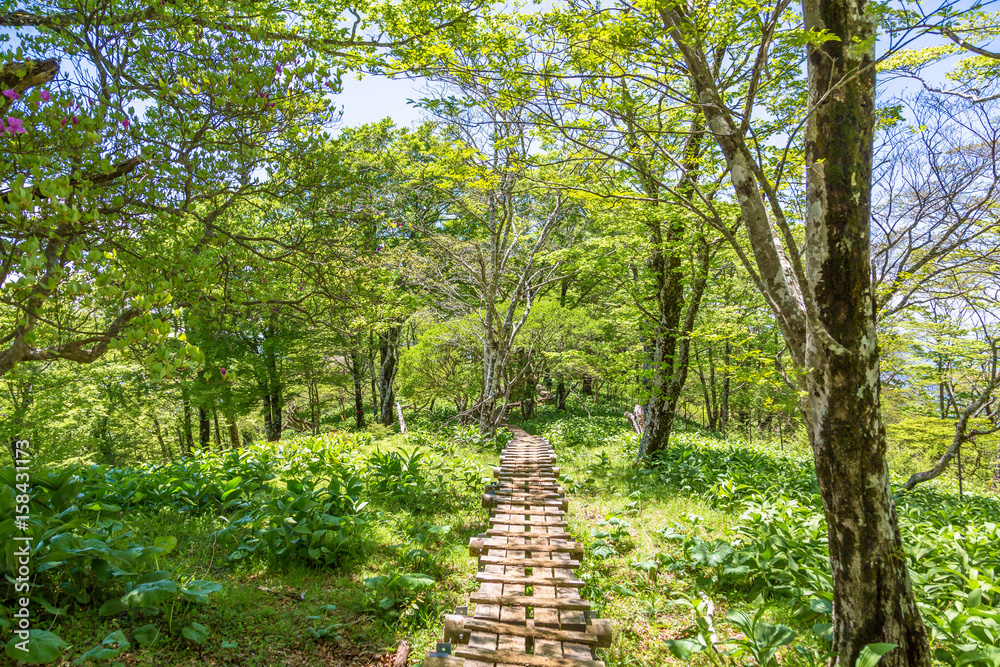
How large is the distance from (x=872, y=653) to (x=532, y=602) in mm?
2068

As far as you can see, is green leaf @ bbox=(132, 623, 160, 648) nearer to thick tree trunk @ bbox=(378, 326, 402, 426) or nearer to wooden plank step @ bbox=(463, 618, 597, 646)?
wooden plank step @ bbox=(463, 618, 597, 646)

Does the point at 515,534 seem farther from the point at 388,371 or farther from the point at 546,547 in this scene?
the point at 388,371

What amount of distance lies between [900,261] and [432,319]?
11.7m

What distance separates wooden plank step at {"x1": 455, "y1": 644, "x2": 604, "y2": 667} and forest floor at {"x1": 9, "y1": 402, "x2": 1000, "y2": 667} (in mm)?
598

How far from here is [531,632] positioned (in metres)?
3.04

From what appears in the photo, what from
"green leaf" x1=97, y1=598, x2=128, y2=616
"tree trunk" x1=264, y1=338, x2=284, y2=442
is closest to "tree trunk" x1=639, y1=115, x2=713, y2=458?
"green leaf" x1=97, y1=598, x2=128, y2=616

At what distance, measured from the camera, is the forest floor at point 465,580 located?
3131 mm

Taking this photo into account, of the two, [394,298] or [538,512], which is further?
[394,298]

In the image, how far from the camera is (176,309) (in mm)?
3650

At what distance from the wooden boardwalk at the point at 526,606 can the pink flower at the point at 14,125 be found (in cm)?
414

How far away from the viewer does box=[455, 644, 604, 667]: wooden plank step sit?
2.75 m

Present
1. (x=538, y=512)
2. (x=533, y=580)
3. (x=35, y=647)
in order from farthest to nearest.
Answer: (x=538, y=512)
(x=533, y=580)
(x=35, y=647)

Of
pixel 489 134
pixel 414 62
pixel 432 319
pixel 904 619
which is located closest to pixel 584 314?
pixel 432 319

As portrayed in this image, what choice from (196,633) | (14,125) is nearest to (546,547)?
(196,633)
